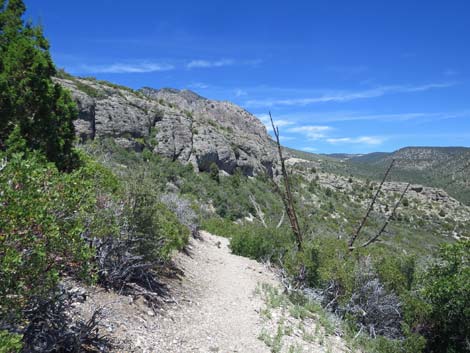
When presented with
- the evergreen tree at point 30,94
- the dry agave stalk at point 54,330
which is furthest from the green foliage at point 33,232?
the evergreen tree at point 30,94

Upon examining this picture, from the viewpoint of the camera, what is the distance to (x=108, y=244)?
22.1ft

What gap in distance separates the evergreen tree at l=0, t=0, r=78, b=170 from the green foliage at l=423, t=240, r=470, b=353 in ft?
31.9

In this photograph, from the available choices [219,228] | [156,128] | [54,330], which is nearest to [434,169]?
[156,128]

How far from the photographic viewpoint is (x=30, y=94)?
304 inches

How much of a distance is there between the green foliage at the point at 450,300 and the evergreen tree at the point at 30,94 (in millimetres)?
9723

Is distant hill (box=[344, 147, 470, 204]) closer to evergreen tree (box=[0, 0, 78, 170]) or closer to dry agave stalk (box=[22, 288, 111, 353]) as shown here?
evergreen tree (box=[0, 0, 78, 170])

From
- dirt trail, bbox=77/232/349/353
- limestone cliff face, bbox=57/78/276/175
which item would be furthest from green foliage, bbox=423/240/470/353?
limestone cliff face, bbox=57/78/276/175

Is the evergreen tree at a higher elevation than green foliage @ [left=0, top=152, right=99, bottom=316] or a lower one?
higher

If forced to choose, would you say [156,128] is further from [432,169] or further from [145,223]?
[432,169]

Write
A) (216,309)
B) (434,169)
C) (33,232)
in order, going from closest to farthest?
(33,232) < (216,309) < (434,169)

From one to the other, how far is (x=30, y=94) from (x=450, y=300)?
10.8m

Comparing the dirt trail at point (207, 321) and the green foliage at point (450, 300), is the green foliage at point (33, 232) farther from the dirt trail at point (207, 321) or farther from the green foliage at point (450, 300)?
the green foliage at point (450, 300)

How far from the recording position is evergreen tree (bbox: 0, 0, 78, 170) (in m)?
7.52

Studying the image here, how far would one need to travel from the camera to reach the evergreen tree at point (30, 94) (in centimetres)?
752
